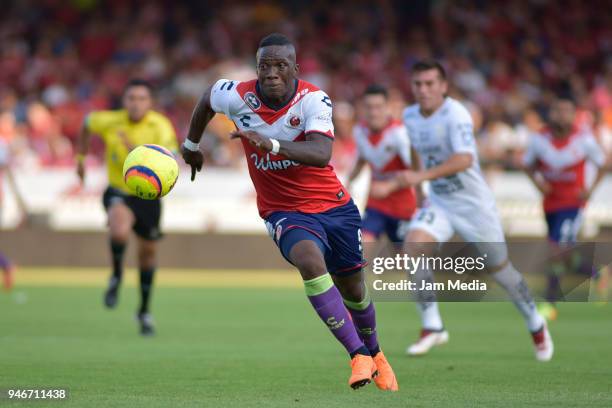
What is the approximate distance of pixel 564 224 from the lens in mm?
14742

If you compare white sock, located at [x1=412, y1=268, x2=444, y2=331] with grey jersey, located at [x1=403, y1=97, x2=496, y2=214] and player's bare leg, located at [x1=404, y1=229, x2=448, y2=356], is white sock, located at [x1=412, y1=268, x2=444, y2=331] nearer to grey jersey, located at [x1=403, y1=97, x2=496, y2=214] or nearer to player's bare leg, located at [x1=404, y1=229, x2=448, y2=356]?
player's bare leg, located at [x1=404, y1=229, x2=448, y2=356]

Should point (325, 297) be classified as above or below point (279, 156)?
below

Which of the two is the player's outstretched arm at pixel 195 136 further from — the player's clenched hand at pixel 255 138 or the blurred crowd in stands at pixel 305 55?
the blurred crowd in stands at pixel 305 55

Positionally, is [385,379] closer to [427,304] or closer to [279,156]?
[279,156]

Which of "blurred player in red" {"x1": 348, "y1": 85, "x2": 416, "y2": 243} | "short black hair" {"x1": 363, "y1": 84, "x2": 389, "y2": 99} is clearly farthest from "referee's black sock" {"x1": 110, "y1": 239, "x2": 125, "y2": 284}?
"short black hair" {"x1": 363, "y1": 84, "x2": 389, "y2": 99}

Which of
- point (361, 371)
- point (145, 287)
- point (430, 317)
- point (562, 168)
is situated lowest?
point (361, 371)

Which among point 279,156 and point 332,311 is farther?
point 279,156

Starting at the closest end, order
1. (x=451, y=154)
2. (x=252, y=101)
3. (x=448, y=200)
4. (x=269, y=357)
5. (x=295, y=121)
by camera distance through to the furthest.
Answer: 1. (x=295, y=121)
2. (x=252, y=101)
3. (x=269, y=357)
4. (x=451, y=154)
5. (x=448, y=200)

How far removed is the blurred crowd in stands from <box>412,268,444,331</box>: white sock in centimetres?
1078

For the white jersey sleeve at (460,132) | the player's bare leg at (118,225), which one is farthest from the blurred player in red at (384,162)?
the player's bare leg at (118,225)

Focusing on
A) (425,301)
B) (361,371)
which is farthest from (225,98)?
(425,301)

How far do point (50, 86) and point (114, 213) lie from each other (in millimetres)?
14034

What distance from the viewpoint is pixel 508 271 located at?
10086 millimetres

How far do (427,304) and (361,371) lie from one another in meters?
3.66
